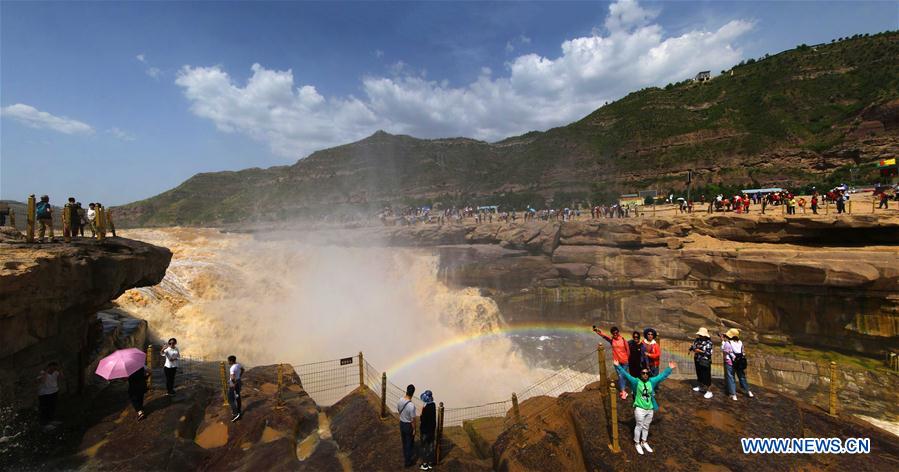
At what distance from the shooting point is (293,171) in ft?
411

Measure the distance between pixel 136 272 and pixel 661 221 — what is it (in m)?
25.2

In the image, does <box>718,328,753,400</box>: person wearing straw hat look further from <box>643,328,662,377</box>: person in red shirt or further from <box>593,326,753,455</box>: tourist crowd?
<box>643,328,662,377</box>: person in red shirt

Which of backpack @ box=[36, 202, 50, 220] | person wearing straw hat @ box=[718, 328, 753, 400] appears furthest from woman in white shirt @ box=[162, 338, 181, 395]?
person wearing straw hat @ box=[718, 328, 753, 400]

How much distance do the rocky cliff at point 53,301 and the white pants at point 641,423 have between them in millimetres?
12105

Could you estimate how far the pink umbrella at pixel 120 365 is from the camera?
7.85 meters

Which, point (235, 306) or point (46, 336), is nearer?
point (46, 336)

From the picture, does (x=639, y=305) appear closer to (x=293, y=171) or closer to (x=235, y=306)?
(x=235, y=306)

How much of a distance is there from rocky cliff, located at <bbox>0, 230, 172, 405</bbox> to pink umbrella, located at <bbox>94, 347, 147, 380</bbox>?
6.74 feet

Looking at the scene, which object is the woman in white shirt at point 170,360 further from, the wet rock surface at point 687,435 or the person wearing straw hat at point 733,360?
the person wearing straw hat at point 733,360

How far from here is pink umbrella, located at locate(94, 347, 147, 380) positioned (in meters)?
7.85

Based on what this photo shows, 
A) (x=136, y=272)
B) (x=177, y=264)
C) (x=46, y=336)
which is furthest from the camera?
(x=177, y=264)

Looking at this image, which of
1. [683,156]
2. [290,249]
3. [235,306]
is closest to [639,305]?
[235,306]

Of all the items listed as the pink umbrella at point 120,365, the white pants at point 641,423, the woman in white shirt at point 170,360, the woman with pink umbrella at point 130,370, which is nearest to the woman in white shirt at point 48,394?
the woman with pink umbrella at point 130,370

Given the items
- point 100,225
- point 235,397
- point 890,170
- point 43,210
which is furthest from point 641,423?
point 890,170
